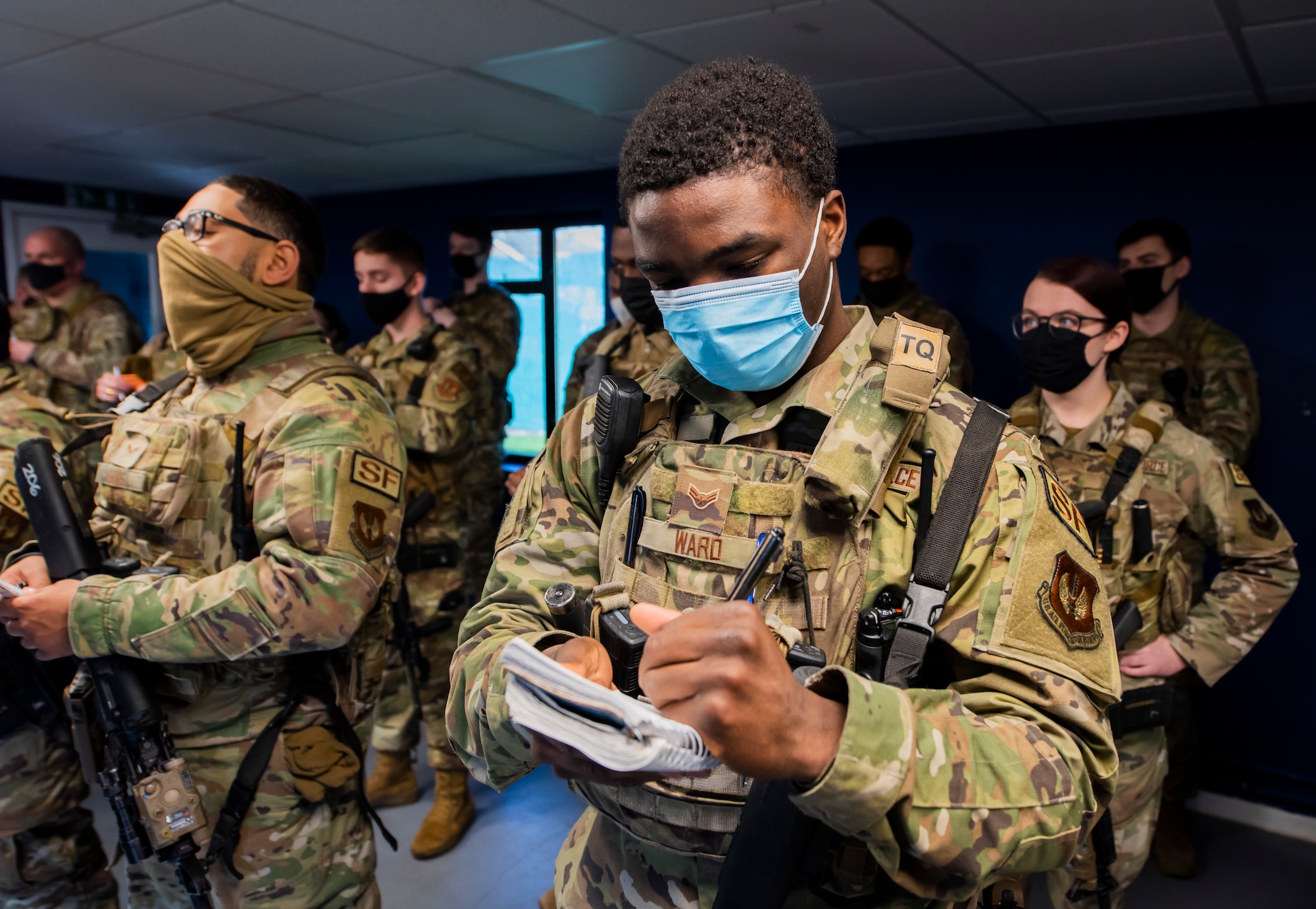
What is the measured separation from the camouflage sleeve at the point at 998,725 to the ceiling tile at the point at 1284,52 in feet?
7.80

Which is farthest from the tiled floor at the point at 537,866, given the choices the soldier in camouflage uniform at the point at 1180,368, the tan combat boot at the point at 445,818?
the soldier in camouflage uniform at the point at 1180,368

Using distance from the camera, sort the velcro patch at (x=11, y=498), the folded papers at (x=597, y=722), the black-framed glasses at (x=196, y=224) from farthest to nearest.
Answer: the velcro patch at (x=11, y=498)
the black-framed glasses at (x=196, y=224)
the folded papers at (x=597, y=722)

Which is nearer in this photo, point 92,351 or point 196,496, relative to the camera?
point 196,496

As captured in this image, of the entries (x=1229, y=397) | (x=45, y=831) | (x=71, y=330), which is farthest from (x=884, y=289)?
(x=71, y=330)

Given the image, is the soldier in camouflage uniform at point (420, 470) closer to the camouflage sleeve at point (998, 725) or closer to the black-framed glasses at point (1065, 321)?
the black-framed glasses at point (1065, 321)

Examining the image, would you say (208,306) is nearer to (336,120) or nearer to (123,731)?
(123,731)

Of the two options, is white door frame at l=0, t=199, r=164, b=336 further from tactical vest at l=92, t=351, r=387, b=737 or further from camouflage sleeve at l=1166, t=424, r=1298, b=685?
camouflage sleeve at l=1166, t=424, r=1298, b=685

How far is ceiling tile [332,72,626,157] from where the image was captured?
3312mm

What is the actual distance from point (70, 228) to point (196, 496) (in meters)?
6.43

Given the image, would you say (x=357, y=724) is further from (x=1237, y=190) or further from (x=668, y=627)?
(x=1237, y=190)

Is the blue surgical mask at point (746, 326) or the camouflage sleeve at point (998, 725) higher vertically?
the blue surgical mask at point (746, 326)

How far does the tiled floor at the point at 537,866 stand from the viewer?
269cm

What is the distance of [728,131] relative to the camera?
0.93 meters

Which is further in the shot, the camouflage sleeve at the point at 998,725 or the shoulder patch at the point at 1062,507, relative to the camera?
the shoulder patch at the point at 1062,507
